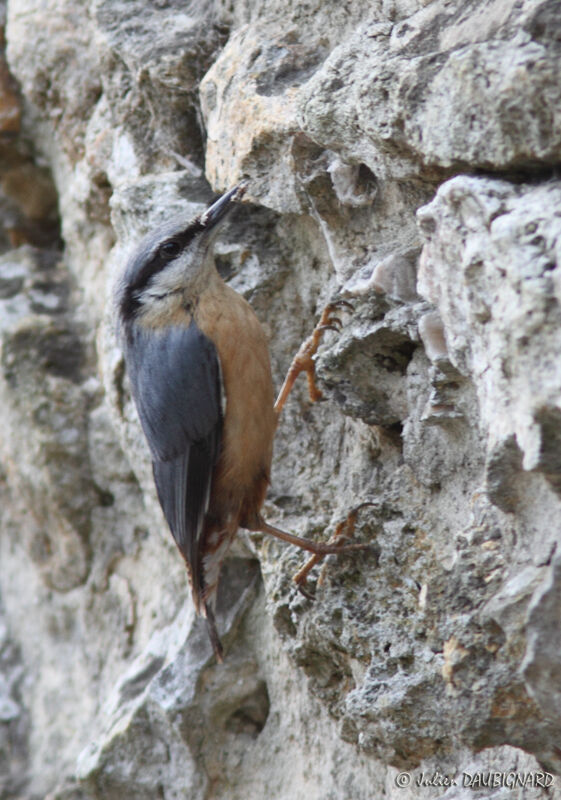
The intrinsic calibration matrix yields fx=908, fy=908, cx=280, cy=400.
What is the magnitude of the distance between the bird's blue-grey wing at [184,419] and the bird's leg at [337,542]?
1.31ft

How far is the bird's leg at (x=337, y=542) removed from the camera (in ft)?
8.55

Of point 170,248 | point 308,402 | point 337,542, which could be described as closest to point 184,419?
point 308,402

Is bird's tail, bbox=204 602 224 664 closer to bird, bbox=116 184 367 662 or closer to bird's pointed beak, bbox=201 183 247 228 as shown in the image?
bird, bbox=116 184 367 662

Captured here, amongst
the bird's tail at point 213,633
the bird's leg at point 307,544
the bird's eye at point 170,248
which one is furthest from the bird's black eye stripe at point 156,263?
the bird's tail at point 213,633

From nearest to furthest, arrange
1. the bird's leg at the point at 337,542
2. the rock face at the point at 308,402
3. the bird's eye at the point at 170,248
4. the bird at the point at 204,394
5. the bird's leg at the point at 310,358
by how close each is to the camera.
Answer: the rock face at the point at 308,402 < the bird's leg at the point at 337,542 < the bird's leg at the point at 310,358 < the bird at the point at 204,394 < the bird's eye at the point at 170,248

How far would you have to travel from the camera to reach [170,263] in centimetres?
310

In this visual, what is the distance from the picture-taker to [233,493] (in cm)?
301

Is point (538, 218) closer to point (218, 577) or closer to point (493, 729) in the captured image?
point (493, 729)

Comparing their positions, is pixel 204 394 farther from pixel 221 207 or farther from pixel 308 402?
pixel 221 207

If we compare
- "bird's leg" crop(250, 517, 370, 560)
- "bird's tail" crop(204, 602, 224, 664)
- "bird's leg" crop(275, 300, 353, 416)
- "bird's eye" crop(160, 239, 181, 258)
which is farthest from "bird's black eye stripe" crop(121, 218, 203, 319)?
"bird's tail" crop(204, 602, 224, 664)

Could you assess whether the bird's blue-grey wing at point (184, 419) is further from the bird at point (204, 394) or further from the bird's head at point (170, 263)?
the bird's head at point (170, 263)

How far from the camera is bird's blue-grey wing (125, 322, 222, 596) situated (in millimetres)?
2996

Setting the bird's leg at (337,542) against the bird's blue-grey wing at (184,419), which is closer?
the bird's leg at (337,542)

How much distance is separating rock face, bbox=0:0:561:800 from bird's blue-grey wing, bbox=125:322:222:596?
0.90 feet
